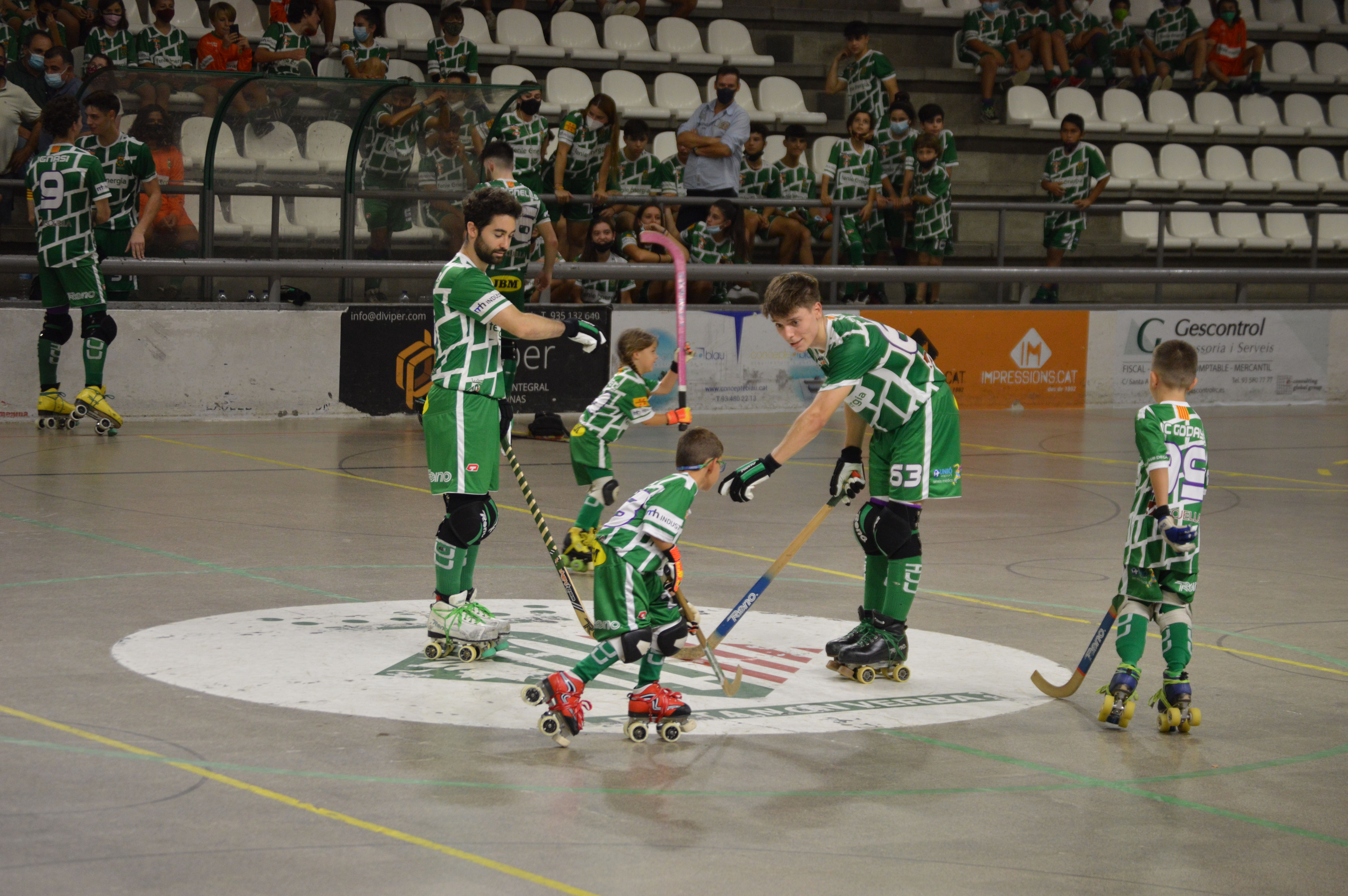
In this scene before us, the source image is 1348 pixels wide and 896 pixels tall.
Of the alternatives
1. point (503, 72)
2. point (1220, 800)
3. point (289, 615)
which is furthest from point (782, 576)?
point (503, 72)

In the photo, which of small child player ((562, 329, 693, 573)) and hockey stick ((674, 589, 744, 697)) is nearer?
hockey stick ((674, 589, 744, 697))

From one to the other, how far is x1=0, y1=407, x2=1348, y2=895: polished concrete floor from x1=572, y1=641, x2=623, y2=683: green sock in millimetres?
241

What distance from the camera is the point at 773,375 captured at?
17.4m

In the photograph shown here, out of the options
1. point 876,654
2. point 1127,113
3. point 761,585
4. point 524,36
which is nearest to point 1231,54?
point 1127,113

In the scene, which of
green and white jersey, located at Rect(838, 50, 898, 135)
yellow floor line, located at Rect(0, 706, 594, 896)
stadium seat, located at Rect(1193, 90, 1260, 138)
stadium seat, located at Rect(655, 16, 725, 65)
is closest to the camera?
yellow floor line, located at Rect(0, 706, 594, 896)

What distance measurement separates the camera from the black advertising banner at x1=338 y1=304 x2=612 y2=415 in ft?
50.9

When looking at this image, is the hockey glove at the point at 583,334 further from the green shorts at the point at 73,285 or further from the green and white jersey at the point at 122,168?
the green and white jersey at the point at 122,168

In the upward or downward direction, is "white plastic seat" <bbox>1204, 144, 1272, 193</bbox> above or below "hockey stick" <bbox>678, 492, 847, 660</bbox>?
above

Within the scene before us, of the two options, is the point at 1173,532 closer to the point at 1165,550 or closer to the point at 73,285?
the point at 1165,550

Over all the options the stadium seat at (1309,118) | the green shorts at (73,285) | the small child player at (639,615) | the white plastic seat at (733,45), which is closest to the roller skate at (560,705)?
the small child player at (639,615)

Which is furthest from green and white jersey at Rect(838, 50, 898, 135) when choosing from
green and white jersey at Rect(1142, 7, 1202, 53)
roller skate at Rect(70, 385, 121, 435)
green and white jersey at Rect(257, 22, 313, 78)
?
roller skate at Rect(70, 385, 121, 435)

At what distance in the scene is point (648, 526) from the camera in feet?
18.4

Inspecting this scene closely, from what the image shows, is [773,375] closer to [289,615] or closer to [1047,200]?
[1047,200]

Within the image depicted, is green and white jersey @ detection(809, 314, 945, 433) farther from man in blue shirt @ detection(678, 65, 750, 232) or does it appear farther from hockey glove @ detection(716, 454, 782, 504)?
man in blue shirt @ detection(678, 65, 750, 232)
